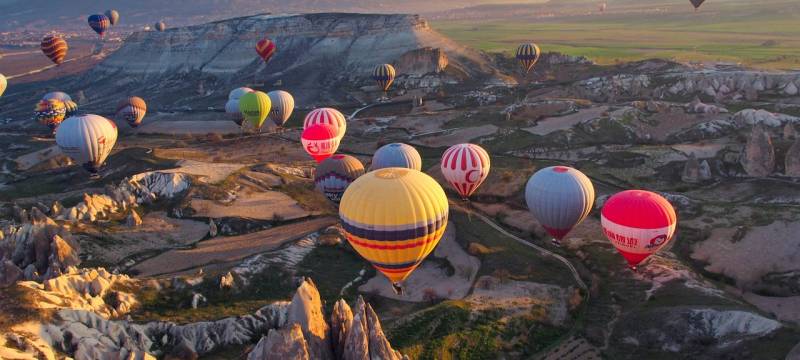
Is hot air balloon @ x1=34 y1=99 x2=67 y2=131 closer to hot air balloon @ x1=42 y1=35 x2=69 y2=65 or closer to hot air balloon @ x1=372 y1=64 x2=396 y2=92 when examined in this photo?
hot air balloon @ x1=42 y1=35 x2=69 y2=65

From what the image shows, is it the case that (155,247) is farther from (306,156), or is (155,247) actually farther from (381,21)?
(381,21)

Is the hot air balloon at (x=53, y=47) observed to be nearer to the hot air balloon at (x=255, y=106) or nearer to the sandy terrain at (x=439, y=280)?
the hot air balloon at (x=255, y=106)

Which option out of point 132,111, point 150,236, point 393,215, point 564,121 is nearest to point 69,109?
point 132,111

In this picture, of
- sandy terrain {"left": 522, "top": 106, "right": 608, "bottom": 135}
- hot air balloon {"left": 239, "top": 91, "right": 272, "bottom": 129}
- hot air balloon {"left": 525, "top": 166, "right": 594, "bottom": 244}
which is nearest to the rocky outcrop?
sandy terrain {"left": 522, "top": 106, "right": 608, "bottom": 135}

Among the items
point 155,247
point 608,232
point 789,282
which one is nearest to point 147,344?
point 155,247

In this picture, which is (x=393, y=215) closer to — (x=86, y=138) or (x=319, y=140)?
(x=319, y=140)

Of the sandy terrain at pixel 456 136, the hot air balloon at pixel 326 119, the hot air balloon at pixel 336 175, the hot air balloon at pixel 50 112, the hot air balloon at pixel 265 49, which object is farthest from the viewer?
the hot air balloon at pixel 265 49

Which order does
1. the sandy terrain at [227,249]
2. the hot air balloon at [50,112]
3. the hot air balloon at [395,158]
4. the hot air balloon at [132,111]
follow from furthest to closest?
the hot air balloon at [132,111], the hot air balloon at [50,112], the hot air balloon at [395,158], the sandy terrain at [227,249]

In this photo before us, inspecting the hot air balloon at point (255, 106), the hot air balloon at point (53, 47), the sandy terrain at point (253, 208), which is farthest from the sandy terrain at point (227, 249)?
the hot air balloon at point (53, 47)
